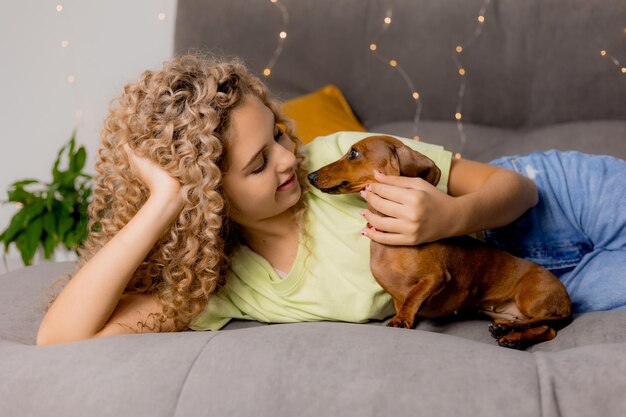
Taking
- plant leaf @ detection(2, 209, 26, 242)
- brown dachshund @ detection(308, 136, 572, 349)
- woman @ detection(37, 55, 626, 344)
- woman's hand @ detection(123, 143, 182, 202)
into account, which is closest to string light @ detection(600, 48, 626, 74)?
woman @ detection(37, 55, 626, 344)

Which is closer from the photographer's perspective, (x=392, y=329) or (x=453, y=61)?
(x=392, y=329)

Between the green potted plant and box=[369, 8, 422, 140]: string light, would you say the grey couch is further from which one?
the green potted plant

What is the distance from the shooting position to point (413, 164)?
4.68 feet

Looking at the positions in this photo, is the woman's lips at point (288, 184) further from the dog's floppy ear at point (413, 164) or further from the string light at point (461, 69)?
the string light at point (461, 69)

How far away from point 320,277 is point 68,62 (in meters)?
2.51

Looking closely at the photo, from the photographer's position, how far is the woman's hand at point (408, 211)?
134 centimetres

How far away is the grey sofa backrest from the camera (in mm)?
2498

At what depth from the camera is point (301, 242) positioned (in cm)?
160

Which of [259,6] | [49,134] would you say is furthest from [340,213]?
[49,134]

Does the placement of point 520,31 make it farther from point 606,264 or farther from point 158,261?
point 158,261

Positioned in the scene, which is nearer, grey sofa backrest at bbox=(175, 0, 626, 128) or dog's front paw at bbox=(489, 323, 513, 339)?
dog's front paw at bbox=(489, 323, 513, 339)

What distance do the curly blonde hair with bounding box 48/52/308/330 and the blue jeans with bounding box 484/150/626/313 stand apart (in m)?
0.60

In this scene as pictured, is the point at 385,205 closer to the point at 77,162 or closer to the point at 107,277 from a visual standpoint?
the point at 107,277


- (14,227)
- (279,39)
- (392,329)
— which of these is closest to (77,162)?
(14,227)
